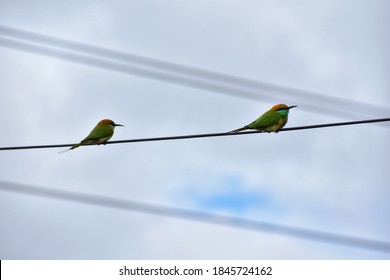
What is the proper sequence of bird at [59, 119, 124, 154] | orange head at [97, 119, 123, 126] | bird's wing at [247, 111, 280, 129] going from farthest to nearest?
orange head at [97, 119, 123, 126] → bird at [59, 119, 124, 154] → bird's wing at [247, 111, 280, 129]

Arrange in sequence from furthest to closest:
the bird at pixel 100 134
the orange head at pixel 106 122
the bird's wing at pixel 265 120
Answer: the orange head at pixel 106 122
the bird at pixel 100 134
the bird's wing at pixel 265 120

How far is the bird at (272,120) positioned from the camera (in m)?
10.3

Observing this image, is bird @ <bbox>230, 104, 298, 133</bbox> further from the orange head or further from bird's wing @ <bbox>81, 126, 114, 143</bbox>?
the orange head

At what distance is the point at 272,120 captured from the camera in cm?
1034

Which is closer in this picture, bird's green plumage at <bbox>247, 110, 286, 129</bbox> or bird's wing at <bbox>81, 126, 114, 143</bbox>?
bird's green plumage at <bbox>247, 110, 286, 129</bbox>

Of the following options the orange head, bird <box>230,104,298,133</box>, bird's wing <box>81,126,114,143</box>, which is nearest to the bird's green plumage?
bird <box>230,104,298,133</box>

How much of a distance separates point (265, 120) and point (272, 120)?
121mm

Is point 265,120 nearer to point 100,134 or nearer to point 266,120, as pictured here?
point 266,120

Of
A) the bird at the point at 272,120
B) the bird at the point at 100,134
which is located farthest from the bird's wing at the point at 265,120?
the bird at the point at 100,134

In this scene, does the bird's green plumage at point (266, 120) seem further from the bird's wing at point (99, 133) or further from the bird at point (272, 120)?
the bird's wing at point (99, 133)

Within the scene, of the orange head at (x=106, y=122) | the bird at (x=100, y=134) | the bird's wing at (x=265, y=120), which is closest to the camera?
the bird's wing at (x=265, y=120)

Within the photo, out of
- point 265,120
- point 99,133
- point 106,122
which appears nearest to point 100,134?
point 99,133

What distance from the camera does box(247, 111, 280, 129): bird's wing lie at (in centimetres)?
1025
